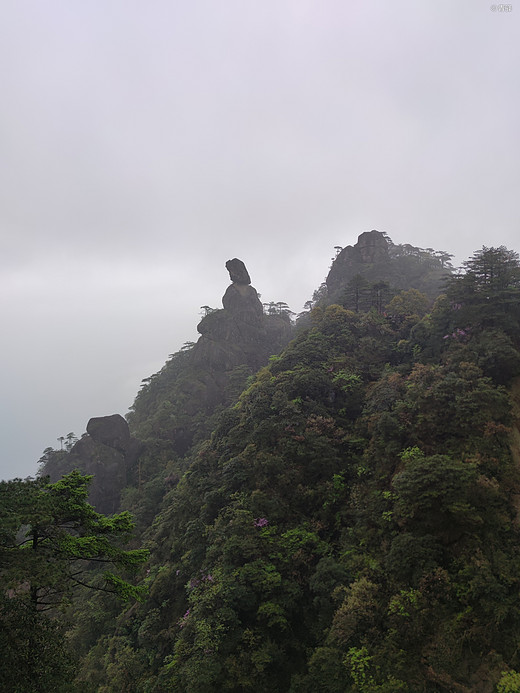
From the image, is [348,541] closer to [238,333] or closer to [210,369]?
[210,369]

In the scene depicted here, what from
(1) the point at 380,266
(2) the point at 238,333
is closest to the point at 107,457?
(2) the point at 238,333

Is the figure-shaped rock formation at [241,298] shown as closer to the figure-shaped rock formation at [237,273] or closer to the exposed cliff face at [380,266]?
the figure-shaped rock formation at [237,273]

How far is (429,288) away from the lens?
1988 inches

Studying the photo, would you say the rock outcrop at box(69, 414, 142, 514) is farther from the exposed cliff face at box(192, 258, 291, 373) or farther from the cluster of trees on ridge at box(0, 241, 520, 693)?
the cluster of trees on ridge at box(0, 241, 520, 693)

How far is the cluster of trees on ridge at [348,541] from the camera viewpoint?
1118 centimetres

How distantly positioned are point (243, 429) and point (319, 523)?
27.6 feet

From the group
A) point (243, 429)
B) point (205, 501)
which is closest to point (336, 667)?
point (205, 501)

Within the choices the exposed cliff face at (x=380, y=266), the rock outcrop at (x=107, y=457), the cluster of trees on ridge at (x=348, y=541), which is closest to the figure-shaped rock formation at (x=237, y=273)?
the exposed cliff face at (x=380, y=266)

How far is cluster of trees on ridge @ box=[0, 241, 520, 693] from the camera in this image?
11.2 m

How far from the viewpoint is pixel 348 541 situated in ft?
51.5

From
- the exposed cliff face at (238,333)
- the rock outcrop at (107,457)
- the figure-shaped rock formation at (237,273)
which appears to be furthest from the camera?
the figure-shaped rock formation at (237,273)

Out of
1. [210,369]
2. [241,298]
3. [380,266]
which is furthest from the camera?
[380,266]

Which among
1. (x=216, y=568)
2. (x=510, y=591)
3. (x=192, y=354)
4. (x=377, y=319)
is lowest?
(x=510, y=591)

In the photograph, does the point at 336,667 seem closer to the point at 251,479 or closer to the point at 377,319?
the point at 251,479
